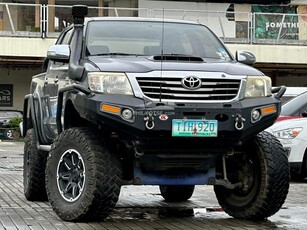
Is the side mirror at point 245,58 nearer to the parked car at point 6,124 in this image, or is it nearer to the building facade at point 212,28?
the building facade at point 212,28

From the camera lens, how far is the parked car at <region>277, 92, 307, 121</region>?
13031 millimetres

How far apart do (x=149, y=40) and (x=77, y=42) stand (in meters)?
0.79

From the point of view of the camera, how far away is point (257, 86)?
23.4 feet

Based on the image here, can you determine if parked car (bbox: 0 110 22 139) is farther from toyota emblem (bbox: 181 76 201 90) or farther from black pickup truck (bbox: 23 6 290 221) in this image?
toyota emblem (bbox: 181 76 201 90)

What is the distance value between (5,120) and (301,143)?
22848mm

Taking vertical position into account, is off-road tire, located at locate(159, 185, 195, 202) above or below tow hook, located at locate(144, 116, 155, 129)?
below

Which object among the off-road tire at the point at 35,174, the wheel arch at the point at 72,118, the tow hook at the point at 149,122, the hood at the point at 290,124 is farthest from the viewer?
the hood at the point at 290,124

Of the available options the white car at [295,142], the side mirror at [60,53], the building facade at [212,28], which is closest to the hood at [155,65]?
the side mirror at [60,53]

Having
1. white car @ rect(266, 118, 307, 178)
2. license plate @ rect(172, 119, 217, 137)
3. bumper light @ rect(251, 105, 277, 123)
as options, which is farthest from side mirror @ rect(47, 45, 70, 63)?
white car @ rect(266, 118, 307, 178)

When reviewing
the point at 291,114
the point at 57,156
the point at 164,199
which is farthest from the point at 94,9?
the point at 57,156

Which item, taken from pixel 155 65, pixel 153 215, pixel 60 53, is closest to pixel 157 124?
pixel 155 65

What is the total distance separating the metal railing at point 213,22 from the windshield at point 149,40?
20.5 meters

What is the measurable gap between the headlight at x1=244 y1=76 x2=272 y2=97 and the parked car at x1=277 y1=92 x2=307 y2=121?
5.82 metres

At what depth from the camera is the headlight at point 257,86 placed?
23.2 ft
